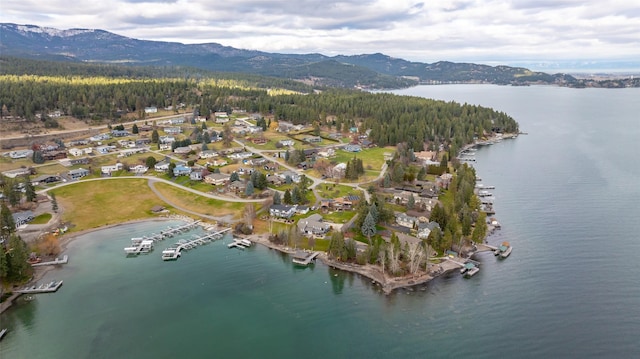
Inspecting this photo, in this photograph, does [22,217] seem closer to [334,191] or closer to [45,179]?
[45,179]

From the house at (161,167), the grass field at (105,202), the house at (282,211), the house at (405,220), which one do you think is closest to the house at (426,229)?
the house at (405,220)

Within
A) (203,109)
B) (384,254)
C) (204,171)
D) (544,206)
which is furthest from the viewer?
(203,109)

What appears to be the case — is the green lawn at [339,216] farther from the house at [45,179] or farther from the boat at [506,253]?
the house at [45,179]

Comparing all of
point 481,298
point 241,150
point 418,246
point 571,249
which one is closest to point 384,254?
point 418,246

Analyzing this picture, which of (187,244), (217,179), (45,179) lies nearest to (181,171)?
(217,179)

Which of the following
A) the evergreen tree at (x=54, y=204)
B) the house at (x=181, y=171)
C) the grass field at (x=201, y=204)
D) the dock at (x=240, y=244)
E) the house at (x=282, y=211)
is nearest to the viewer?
the dock at (x=240, y=244)

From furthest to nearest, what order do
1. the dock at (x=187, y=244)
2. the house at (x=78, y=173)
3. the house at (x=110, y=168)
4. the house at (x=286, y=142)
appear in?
→ the house at (x=286, y=142) → the house at (x=110, y=168) → the house at (x=78, y=173) → the dock at (x=187, y=244)

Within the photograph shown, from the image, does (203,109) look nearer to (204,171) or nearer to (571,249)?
(204,171)
